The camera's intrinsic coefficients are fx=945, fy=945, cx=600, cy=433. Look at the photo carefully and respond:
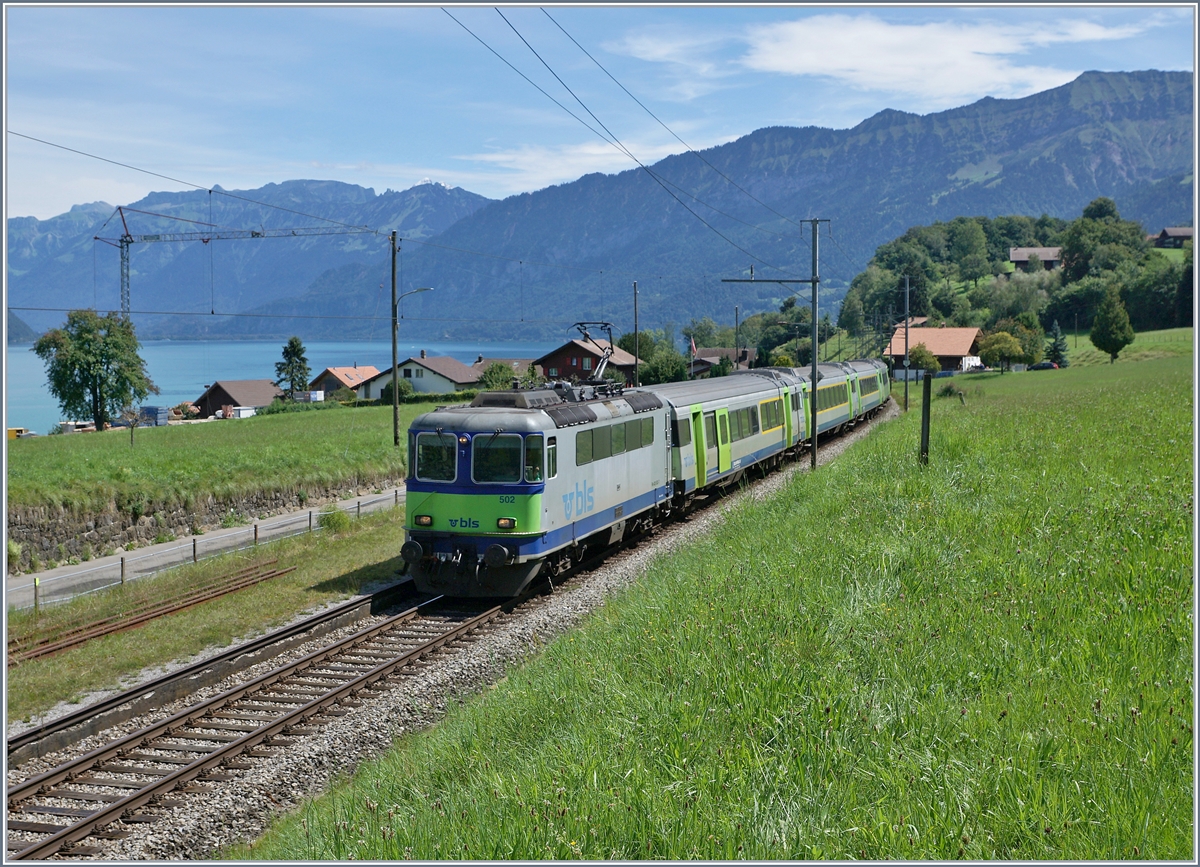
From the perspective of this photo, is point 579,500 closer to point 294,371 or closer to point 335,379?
point 294,371

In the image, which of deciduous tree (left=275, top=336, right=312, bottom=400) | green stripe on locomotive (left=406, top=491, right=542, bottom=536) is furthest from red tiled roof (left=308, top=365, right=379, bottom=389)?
green stripe on locomotive (left=406, top=491, right=542, bottom=536)

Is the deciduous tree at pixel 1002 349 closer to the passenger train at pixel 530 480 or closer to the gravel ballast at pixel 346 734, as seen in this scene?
the passenger train at pixel 530 480

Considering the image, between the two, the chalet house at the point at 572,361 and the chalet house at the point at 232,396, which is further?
the chalet house at the point at 232,396

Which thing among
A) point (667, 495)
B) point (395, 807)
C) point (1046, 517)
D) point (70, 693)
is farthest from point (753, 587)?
point (667, 495)

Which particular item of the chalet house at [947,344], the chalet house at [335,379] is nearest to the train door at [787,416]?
the chalet house at [947,344]

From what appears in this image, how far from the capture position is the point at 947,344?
105 meters

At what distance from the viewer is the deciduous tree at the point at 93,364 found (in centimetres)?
8025

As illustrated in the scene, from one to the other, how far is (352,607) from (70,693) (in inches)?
181

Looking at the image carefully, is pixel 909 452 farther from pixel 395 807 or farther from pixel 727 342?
pixel 727 342

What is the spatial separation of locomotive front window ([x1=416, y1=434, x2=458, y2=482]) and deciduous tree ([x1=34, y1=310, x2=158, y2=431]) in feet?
242

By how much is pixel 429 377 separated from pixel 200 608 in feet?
276

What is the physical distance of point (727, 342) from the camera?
18275 cm

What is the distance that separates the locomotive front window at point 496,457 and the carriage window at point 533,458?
0.15 meters

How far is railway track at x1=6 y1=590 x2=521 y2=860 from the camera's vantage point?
29.7 ft
